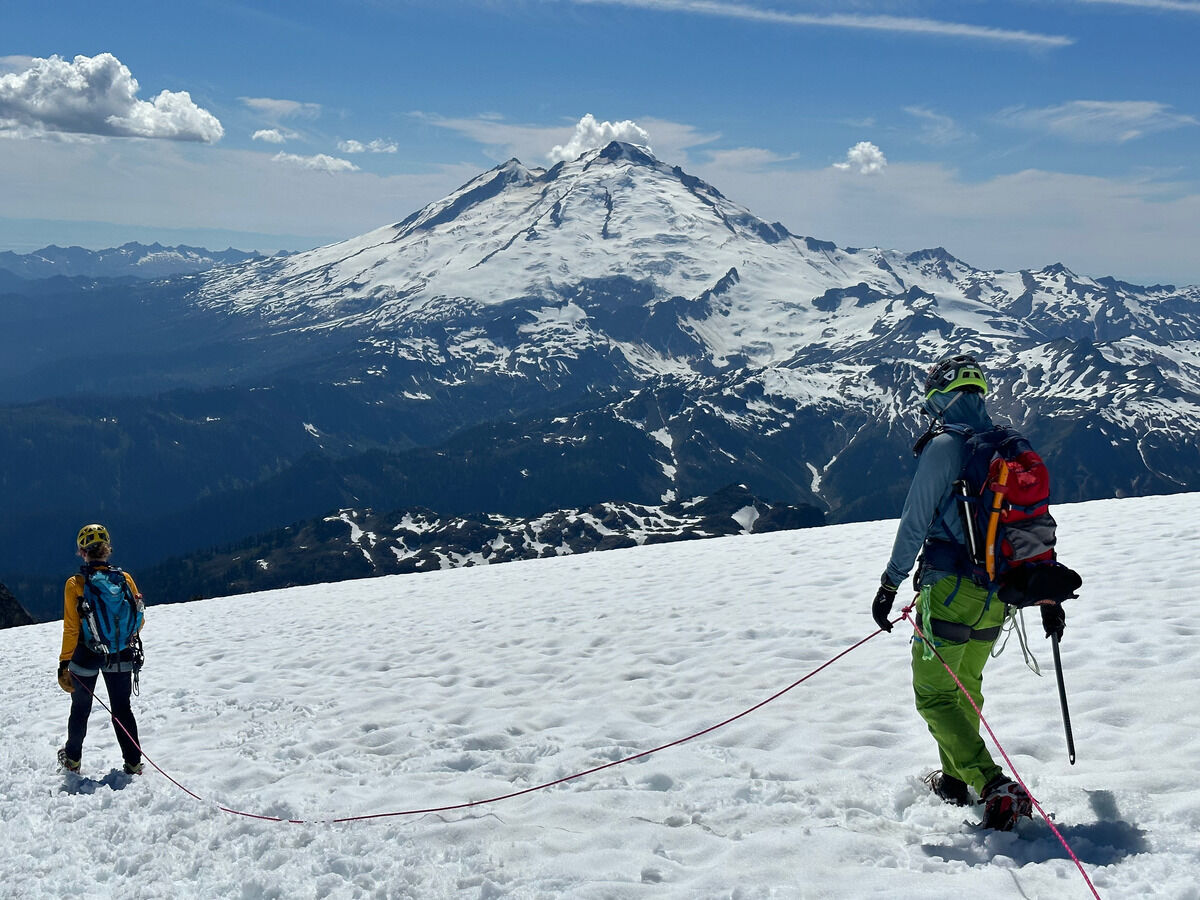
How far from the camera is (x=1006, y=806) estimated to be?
24.5 ft

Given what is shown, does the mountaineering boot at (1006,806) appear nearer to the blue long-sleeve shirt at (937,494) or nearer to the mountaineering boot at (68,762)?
the blue long-sleeve shirt at (937,494)

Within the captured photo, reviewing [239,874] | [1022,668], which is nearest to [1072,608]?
[1022,668]

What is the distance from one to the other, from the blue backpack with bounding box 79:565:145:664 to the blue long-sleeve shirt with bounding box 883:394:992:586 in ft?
32.4

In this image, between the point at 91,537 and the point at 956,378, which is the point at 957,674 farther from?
the point at 91,537

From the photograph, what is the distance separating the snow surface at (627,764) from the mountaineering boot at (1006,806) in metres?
0.23

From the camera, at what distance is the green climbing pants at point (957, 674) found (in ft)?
25.6

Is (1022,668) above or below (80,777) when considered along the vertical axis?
above

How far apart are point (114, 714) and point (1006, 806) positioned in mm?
11308

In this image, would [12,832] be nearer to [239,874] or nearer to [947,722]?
[239,874]

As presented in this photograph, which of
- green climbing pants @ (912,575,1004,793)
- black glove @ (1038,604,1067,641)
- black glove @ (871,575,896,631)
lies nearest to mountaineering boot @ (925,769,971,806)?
green climbing pants @ (912,575,1004,793)

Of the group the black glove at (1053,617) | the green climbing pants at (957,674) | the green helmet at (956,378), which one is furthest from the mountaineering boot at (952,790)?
the green helmet at (956,378)

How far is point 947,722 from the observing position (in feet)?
25.9

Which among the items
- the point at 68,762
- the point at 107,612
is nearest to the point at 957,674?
the point at 107,612

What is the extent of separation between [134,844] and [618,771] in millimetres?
5476
